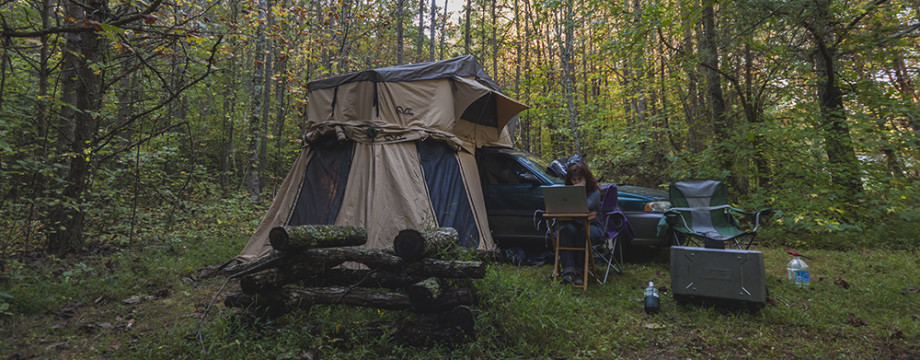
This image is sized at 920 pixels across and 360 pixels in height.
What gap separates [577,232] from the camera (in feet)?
14.4

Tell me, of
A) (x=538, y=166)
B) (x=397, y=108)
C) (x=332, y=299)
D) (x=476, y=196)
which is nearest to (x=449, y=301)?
(x=332, y=299)

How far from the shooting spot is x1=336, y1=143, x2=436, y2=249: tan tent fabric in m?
4.77

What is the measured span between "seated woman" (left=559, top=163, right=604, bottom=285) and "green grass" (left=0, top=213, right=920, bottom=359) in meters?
0.28

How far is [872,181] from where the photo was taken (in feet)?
17.9

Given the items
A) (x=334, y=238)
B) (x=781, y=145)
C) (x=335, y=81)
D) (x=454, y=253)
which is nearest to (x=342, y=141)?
(x=335, y=81)

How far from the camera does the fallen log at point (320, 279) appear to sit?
2.87m

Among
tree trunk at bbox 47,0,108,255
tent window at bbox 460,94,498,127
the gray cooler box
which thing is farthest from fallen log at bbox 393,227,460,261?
tree trunk at bbox 47,0,108,255

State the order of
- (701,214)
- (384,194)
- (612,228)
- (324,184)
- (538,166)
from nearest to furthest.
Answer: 1. (701,214)
2. (612,228)
3. (384,194)
4. (324,184)
5. (538,166)

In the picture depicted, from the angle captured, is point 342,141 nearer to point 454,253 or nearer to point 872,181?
point 454,253

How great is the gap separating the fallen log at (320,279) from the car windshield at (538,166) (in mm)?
2979

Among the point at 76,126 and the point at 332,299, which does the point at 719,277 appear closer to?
the point at 332,299

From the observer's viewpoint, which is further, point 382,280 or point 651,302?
point 651,302

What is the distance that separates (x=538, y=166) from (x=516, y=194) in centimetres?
58

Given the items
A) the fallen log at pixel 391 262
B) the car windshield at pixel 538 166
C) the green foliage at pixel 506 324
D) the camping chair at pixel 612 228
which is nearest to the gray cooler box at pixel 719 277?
the green foliage at pixel 506 324
